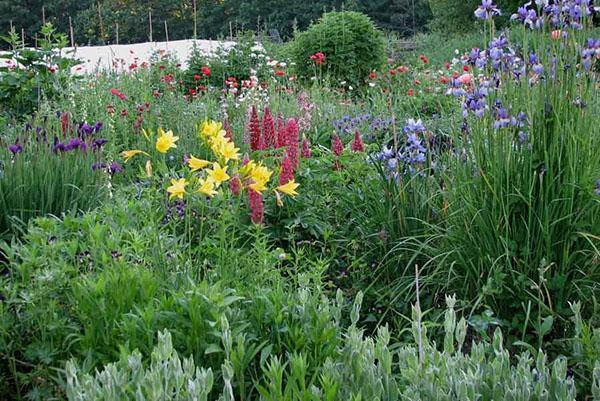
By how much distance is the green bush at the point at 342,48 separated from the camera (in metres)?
12.3

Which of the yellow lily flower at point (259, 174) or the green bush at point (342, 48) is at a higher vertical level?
the green bush at point (342, 48)

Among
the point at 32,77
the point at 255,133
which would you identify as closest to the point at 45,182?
the point at 255,133

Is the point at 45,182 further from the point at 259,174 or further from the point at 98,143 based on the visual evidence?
the point at 259,174

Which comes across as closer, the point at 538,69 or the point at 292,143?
the point at 538,69

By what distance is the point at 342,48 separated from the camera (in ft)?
40.1

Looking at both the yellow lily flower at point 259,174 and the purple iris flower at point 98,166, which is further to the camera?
the purple iris flower at point 98,166

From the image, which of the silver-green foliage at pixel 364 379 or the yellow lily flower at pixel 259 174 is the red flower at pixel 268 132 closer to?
the yellow lily flower at pixel 259 174

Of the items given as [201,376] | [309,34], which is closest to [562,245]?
[201,376]

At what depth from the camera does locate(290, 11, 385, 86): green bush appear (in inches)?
483

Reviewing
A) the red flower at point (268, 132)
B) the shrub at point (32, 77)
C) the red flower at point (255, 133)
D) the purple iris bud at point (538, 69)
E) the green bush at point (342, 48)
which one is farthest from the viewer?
the green bush at point (342, 48)

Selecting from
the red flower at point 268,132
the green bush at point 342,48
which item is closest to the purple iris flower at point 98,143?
the red flower at point 268,132

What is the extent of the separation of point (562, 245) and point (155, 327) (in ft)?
6.42

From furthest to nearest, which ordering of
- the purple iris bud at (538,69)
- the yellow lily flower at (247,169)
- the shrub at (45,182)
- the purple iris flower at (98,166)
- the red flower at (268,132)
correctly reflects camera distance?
1. the red flower at (268,132)
2. the purple iris flower at (98,166)
3. the shrub at (45,182)
4. the purple iris bud at (538,69)
5. the yellow lily flower at (247,169)

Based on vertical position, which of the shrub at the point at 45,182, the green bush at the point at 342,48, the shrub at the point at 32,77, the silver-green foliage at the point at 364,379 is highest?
the green bush at the point at 342,48
